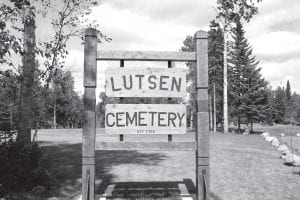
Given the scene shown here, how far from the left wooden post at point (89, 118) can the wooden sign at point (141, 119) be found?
1.08ft

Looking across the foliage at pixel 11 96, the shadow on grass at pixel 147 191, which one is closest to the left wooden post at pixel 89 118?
the shadow on grass at pixel 147 191

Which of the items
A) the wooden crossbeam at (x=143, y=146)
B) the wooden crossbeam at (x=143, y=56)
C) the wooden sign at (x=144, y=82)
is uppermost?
the wooden crossbeam at (x=143, y=56)

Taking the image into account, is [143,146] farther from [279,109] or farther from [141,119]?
[279,109]

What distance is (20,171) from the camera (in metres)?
7.53

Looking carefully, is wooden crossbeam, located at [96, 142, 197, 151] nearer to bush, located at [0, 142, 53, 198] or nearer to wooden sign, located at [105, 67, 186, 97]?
wooden sign, located at [105, 67, 186, 97]

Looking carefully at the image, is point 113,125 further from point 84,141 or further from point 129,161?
point 129,161

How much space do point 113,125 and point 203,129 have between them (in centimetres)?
159

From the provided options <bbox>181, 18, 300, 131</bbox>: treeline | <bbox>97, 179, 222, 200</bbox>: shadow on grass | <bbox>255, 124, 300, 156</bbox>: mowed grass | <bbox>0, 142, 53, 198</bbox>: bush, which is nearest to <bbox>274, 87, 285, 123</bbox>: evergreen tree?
<bbox>255, 124, 300, 156</bbox>: mowed grass

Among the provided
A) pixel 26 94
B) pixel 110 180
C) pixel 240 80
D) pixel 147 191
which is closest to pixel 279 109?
pixel 240 80

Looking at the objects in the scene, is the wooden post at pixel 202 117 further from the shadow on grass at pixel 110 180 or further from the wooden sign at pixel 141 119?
the shadow on grass at pixel 110 180

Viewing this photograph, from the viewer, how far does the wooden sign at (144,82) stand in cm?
566

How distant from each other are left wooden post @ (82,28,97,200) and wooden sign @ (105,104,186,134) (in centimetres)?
33

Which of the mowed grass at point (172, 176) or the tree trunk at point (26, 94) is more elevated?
the tree trunk at point (26, 94)

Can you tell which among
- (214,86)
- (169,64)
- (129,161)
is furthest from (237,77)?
(169,64)
